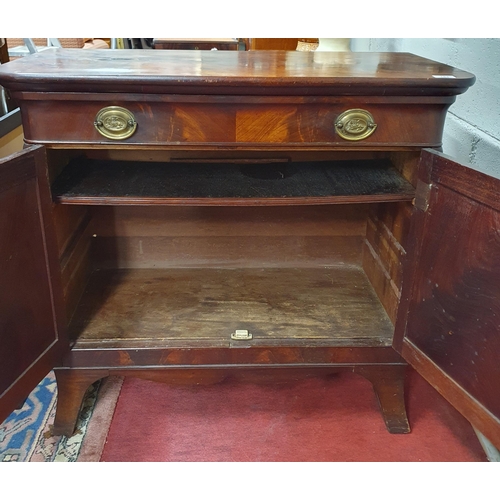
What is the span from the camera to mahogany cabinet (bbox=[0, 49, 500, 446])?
2.75ft

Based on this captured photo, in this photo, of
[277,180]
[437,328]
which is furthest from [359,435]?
[277,180]

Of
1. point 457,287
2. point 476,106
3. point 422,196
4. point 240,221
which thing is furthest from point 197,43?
point 457,287

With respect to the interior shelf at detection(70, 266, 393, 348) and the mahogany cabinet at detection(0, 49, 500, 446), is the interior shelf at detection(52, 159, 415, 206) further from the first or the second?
the interior shelf at detection(70, 266, 393, 348)

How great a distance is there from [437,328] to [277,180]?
0.42m

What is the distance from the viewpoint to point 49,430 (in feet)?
3.69

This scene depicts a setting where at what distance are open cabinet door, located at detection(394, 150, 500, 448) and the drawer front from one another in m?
0.09

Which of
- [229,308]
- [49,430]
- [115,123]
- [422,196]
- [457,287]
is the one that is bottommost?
[49,430]

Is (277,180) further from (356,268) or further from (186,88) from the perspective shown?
(356,268)

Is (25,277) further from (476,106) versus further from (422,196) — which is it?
(476,106)

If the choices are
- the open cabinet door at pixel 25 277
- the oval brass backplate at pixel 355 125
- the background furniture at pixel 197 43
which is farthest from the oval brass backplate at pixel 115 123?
the background furniture at pixel 197 43

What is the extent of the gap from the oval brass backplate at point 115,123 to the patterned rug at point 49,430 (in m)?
0.65

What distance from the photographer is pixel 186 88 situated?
0.85 m

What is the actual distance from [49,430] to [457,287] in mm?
900

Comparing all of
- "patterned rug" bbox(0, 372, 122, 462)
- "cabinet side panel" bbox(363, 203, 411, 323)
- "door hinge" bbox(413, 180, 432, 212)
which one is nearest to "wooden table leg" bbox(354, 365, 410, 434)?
"cabinet side panel" bbox(363, 203, 411, 323)
